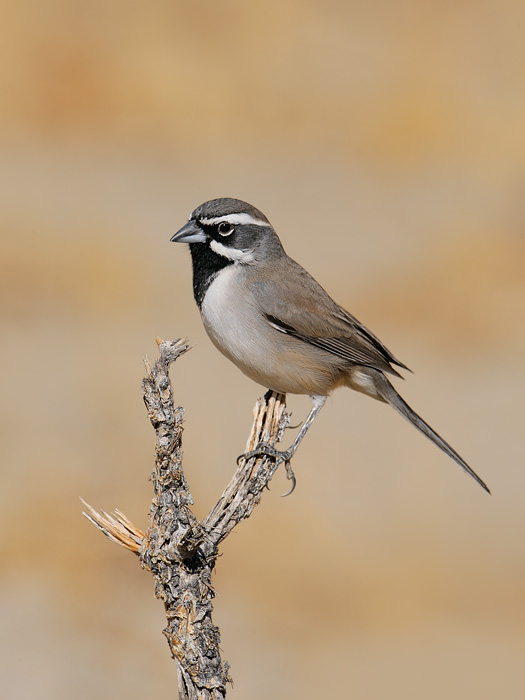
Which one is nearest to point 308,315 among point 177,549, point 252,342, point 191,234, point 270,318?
point 270,318

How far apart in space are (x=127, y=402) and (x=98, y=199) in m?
3.73

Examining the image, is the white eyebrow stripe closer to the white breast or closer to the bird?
the bird

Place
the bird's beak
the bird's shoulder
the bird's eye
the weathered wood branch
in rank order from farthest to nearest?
the bird's shoulder, the bird's eye, the bird's beak, the weathered wood branch

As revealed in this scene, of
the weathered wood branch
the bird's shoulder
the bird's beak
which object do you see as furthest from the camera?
the bird's shoulder

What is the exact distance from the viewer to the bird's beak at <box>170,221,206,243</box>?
5.76 metres

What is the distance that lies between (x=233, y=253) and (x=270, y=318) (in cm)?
50

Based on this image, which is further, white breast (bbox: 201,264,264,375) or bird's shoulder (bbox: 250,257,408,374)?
bird's shoulder (bbox: 250,257,408,374)

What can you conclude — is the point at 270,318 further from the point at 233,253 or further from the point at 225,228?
the point at 225,228

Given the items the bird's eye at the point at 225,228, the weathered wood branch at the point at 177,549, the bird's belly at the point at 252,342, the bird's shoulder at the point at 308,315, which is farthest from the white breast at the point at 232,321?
the weathered wood branch at the point at 177,549

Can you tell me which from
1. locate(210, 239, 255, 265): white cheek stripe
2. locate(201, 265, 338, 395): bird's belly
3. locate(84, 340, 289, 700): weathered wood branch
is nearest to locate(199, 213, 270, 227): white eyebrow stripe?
locate(210, 239, 255, 265): white cheek stripe

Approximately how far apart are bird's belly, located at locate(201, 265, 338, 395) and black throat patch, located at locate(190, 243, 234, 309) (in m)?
0.04

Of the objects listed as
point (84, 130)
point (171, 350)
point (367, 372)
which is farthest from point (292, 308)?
point (84, 130)

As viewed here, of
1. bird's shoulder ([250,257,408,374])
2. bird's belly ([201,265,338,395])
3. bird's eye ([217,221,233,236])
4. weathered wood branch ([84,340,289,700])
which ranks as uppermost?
bird's eye ([217,221,233,236])

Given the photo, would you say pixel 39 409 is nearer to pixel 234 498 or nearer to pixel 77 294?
pixel 77 294
